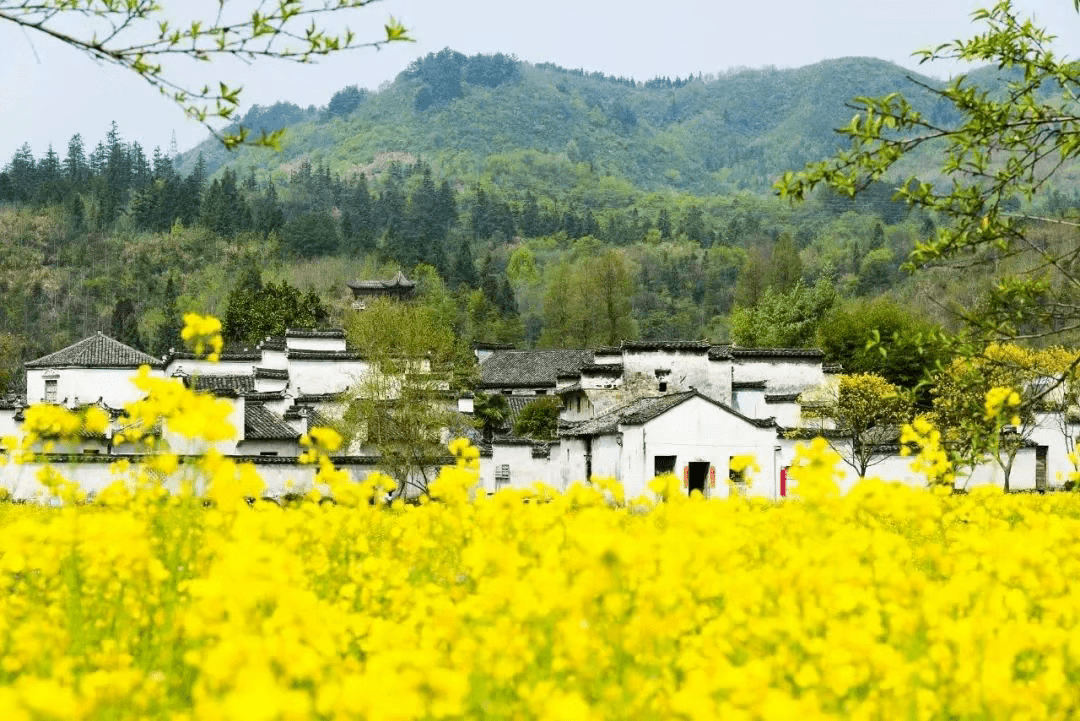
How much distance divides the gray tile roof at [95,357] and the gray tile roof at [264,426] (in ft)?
27.0

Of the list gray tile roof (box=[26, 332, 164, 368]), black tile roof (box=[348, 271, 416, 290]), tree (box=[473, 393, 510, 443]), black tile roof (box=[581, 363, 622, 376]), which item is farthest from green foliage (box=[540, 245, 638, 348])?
gray tile roof (box=[26, 332, 164, 368])

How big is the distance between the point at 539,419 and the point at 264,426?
1291 centimetres

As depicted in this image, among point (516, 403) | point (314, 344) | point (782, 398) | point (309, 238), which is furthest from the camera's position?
point (309, 238)

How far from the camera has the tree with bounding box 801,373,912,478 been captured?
3625 cm

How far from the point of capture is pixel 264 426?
39.6 metres

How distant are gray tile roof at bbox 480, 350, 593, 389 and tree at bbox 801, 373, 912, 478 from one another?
65.5ft

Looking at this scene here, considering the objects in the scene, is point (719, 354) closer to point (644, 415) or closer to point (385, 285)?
point (644, 415)

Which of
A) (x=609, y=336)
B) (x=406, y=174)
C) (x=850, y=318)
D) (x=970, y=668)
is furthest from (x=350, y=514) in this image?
(x=406, y=174)

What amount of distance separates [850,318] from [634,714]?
55264 millimetres

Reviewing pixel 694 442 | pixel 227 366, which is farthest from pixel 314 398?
pixel 694 442

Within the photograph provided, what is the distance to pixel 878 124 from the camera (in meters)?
8.17

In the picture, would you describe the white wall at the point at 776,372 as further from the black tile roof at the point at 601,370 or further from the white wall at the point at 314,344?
the white wall at the point at 314,344

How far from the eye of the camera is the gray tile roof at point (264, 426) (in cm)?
3884

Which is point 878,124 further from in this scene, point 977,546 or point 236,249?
point 236,249
